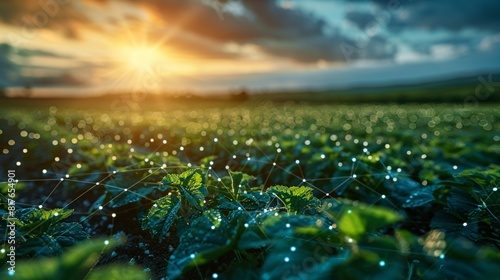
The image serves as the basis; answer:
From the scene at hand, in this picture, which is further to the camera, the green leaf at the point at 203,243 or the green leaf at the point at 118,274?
the green leaf at the point at 203,243

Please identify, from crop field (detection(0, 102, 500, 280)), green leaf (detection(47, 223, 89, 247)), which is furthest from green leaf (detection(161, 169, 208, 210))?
green leaf (detection(47, 223, 89, 247))

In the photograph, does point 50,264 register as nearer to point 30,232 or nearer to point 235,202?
point 30,232

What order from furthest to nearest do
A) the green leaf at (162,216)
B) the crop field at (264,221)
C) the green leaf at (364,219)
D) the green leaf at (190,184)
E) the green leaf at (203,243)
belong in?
the green leaf at (190,184), the green leaf at (162,216), the green leaf at (203,243), the crop field at (264,221), the green leaf at (364,219)

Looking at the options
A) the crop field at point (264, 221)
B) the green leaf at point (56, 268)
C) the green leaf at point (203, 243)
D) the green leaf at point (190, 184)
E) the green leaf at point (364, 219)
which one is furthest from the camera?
the green leaf at point (190, 184)

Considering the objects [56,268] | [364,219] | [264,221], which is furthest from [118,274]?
[364,219]

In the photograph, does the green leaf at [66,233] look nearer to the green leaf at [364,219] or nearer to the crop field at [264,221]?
the crop field at [264,221]

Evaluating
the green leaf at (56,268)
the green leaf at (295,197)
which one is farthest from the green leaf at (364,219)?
the green leaf at (56,268)

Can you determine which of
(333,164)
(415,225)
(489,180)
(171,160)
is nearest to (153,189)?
(171,160)

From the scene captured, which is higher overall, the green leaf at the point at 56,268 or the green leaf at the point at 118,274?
the green leaf at the point at 56,268
